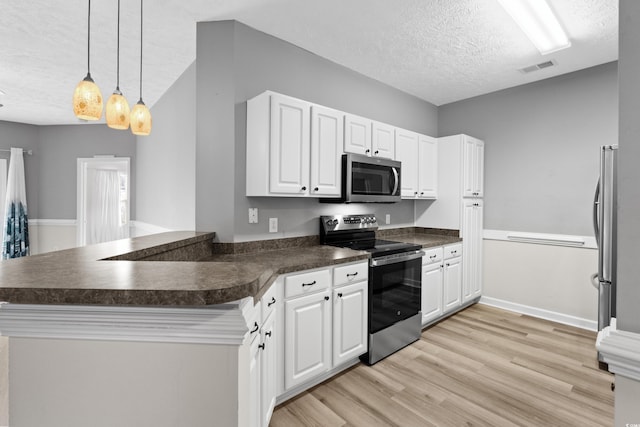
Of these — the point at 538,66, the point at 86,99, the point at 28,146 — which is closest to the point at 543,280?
the point at 538,66

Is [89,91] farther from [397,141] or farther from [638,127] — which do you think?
[397,141]

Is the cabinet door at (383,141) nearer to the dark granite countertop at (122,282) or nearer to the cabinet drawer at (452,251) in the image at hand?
the cabinet drawer at (452,251)

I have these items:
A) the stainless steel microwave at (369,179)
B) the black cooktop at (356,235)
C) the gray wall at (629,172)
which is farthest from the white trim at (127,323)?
the stainless steel microwave at (369,179)

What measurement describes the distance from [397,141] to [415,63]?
0.78m

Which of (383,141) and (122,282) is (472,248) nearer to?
Answer: (383,141)

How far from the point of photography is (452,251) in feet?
11.2

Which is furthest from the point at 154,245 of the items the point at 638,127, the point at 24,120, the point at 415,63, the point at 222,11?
the point at 24,120

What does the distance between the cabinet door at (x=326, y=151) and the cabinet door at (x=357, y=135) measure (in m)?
0.06

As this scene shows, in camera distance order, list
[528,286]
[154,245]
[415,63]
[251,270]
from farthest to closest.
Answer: [528,286] → [415,63] → [154,245] → [251,270]

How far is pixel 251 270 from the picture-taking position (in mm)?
970

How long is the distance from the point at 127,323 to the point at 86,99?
63.1 inches

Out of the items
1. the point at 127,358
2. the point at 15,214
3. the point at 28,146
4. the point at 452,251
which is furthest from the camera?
the point at 28,146

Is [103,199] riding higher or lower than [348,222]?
higher

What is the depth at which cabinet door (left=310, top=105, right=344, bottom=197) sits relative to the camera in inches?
98.7
